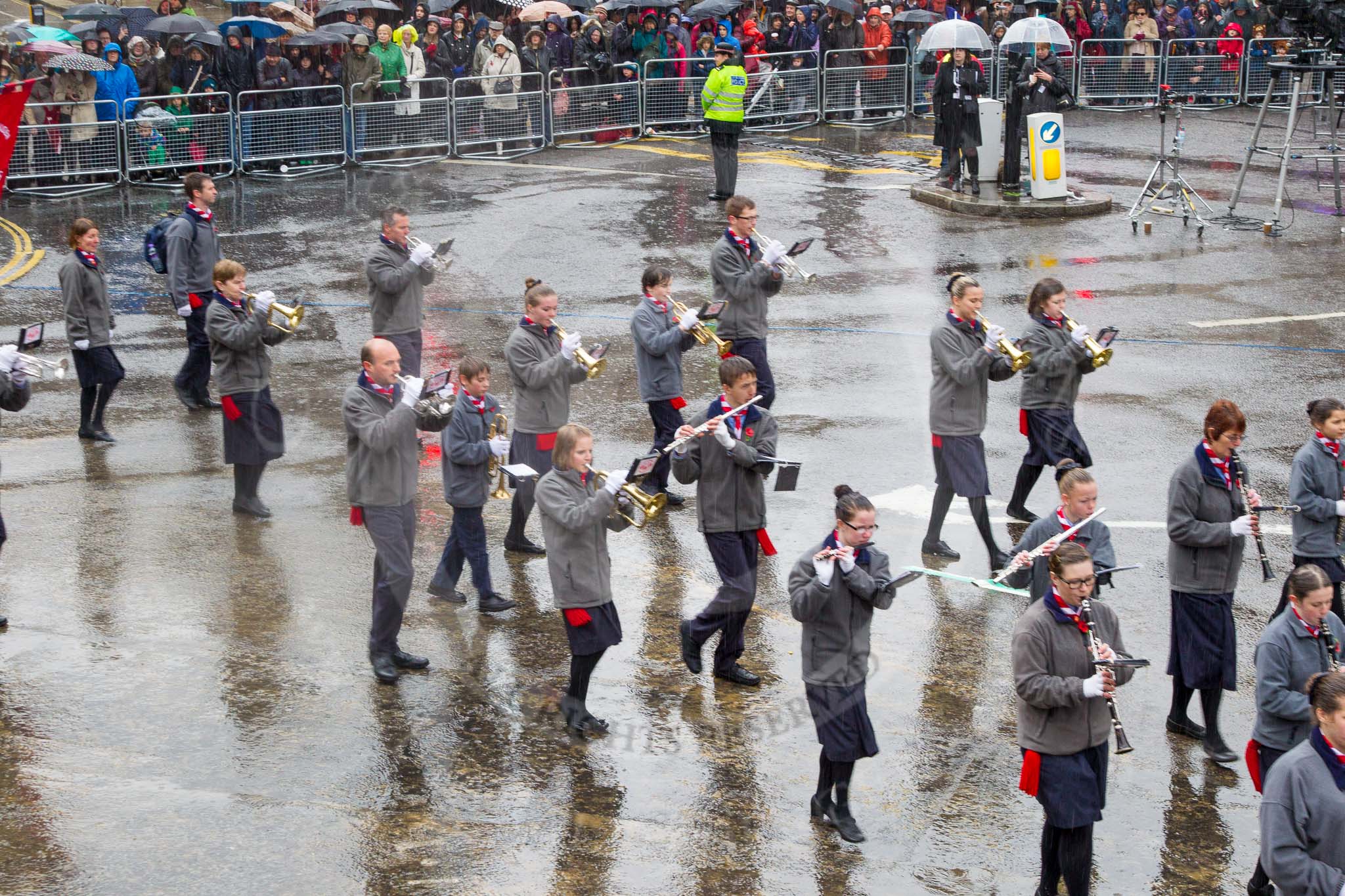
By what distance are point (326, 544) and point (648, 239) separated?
33.1 ft

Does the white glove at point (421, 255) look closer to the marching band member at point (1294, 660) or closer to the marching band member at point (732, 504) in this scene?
the marching band member at point (732, 504)

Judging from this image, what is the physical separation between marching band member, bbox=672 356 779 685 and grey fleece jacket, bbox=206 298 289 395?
3.76 metres

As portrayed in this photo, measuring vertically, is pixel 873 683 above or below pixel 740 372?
below

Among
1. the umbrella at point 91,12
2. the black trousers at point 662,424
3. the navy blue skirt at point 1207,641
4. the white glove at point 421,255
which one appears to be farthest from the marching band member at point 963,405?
the umbrella at point 91,12

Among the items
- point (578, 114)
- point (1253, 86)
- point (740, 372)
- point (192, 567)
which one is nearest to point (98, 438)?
point (192, 567)

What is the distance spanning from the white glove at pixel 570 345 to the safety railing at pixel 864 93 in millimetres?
18837

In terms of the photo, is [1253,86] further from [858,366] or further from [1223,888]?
[1223,888]

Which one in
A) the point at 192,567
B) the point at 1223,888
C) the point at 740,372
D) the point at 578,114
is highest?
the point at 578,114

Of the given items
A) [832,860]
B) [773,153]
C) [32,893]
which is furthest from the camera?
[773,153]

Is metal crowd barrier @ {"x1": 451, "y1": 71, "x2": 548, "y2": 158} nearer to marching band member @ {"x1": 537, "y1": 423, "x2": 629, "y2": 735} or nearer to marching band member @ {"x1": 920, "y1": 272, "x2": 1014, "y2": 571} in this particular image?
marching band member @ {"x1": 920, "y1": 272, "x2": 1014, "y2": 571}

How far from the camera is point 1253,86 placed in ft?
101

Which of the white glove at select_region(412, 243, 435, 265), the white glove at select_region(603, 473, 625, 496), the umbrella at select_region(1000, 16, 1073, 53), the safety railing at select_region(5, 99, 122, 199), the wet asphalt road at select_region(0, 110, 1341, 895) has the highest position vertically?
the umbrella at select_region(1000, 16, 1073, 53)

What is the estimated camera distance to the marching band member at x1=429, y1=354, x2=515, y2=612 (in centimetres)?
1001

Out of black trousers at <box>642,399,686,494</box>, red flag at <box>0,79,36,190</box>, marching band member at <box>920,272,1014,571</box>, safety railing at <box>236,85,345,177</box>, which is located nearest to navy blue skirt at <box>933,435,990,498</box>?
marching band member at <box>920,272,1014,571</box>
